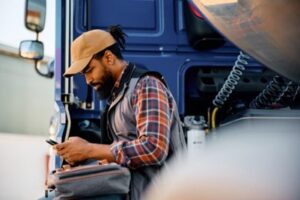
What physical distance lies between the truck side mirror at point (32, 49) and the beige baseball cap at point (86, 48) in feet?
3.22

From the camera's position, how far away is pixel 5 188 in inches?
239

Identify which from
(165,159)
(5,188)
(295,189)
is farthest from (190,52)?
(5,188)

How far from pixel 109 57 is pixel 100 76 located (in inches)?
3.8

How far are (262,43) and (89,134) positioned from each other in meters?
1.91

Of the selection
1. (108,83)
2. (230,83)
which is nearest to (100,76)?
(108,83)

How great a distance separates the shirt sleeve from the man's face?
230mm

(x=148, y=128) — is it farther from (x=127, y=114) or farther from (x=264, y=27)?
(x=264, y=27)

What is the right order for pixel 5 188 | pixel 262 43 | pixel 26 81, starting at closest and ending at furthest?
pixel 262 43, pixel 5 188, pixel 26 81

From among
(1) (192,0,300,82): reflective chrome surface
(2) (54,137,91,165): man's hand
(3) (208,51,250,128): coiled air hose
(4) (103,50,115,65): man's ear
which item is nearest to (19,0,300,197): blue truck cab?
(3) (208,51,250,128): coiled air hose

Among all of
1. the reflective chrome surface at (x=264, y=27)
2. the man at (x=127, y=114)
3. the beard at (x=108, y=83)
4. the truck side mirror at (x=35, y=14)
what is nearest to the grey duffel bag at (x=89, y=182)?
the man at (x=127, y=114)

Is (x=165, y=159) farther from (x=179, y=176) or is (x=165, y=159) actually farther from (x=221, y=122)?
(x=179, y=176)

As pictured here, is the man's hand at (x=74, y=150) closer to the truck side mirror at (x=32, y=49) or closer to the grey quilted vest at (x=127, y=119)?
the grey quilted vest at (x=127, y=119)

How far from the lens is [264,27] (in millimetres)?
956

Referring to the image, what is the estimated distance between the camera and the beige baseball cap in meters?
2.45
